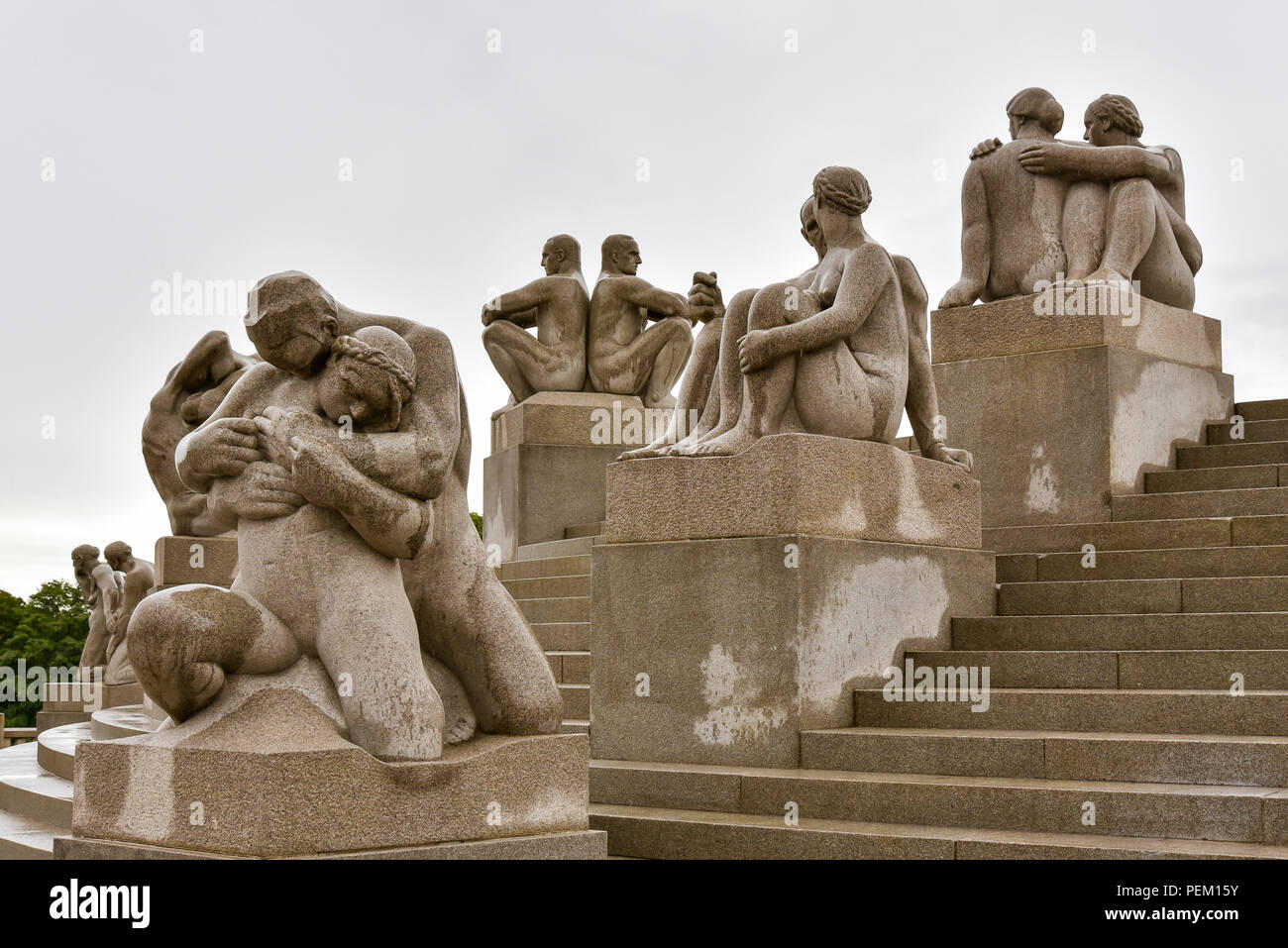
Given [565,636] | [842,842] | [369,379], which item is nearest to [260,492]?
[369,379]

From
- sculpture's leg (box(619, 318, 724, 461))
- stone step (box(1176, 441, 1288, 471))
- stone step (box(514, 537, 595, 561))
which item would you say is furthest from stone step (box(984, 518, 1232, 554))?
stone step (box(514, 537, 595, 561))

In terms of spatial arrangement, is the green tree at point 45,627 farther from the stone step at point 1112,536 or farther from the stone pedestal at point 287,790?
the stone pedestal at point 287,790

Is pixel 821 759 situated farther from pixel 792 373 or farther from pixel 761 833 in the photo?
pixel 792 373

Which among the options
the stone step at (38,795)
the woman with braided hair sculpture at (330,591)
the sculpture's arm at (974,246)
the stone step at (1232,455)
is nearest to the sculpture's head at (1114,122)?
the sculpture's arm at (974,246)

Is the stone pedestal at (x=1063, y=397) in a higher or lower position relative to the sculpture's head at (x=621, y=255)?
lower

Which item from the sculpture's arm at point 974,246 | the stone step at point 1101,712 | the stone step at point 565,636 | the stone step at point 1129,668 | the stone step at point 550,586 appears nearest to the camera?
the stone step at point 1101,712

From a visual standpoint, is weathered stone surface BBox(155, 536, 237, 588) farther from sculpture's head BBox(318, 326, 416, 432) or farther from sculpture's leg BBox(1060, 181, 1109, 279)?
sculpture's head BBox(318, 326, 416, 432)

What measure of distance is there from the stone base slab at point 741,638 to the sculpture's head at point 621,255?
25.8 ft

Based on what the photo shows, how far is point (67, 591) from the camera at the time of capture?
44656mm

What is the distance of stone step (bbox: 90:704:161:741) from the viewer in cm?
902

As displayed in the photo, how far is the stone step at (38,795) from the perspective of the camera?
7.00 meters

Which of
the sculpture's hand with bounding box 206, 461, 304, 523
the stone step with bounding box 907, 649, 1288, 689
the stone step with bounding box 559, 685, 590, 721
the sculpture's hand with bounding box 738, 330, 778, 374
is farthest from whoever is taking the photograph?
the stone step with bounding box 559, 685, 590, 721

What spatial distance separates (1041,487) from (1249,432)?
1.75 m
